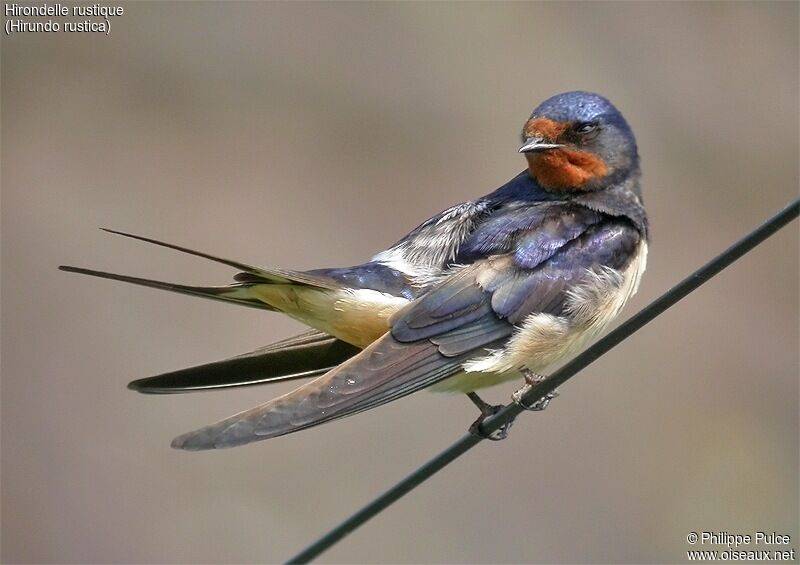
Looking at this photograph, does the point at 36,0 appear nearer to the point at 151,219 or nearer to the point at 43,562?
the point at 151,219

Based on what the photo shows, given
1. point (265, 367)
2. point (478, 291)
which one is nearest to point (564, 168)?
point (478, 291)

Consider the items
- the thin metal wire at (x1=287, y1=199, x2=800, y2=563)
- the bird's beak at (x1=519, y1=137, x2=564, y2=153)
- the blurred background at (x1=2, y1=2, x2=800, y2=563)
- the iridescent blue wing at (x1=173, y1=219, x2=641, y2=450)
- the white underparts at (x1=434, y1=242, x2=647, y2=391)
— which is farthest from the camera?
the blurred background at (x1=2, y1=2, x2=800, y2=563)

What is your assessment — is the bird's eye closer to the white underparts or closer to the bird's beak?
the bird's beak

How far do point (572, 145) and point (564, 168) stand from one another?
63 millimetres

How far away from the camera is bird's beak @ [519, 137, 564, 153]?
2895mm

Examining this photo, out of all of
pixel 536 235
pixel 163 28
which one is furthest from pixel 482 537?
pixel 163 28

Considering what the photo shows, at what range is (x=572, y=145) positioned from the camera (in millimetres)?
2961

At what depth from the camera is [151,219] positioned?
240 inches

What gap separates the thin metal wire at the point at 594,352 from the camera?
5.62ft

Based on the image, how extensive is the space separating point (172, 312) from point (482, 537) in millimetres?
Result: 1822

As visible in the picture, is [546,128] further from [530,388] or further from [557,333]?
[530,388]

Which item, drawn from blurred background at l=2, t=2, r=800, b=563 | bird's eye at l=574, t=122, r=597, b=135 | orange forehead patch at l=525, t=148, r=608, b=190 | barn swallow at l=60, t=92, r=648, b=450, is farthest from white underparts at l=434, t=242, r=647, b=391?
blurred background at l=2, t=2, r=800, b=563

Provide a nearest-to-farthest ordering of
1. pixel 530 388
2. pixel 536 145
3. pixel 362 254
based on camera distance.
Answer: pixel 530 388 < pixel 536 145 < pixel 362 254

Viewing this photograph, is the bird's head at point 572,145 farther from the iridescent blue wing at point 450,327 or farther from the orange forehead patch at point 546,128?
the iridescent blue wing at point 450,327
